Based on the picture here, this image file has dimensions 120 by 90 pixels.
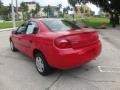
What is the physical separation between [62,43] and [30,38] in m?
1.60

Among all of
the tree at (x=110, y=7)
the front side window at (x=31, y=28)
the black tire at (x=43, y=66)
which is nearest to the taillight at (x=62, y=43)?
the black tire at (x=43, y=66)

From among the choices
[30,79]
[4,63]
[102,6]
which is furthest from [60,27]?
[102,6]

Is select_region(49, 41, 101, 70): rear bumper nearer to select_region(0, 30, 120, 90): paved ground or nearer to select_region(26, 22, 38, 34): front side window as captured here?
select_region(0, 30, 120, 90): paved ground

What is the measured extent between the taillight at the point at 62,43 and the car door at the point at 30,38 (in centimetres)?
117

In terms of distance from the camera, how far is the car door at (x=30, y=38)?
6.66 meters

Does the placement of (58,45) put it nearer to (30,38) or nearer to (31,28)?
(30,38)

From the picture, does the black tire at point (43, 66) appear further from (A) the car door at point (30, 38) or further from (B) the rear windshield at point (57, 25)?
(B) the rear windshield at point (57, 25)

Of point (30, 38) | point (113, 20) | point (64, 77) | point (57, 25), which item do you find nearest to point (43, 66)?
point (64, 77)

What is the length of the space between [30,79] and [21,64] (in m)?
1.68

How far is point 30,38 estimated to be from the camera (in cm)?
683

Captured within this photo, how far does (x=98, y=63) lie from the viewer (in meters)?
7.29

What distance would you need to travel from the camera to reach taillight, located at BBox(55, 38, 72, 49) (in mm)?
5531

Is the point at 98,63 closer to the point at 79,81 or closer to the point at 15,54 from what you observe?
the point at 79,81

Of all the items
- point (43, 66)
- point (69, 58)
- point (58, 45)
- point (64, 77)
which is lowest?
point (64, 77)
